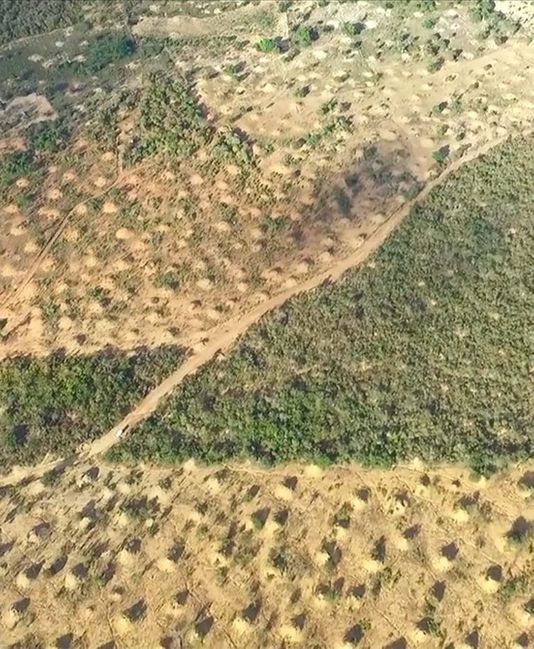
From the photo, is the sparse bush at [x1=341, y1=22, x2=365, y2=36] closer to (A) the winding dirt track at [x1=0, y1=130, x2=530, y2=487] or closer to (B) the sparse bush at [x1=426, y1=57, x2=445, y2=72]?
(B) the sparse bush at [x1=426, y1=57, x2=445, y2=72]

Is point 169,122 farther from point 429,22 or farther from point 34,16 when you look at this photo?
point 429,22

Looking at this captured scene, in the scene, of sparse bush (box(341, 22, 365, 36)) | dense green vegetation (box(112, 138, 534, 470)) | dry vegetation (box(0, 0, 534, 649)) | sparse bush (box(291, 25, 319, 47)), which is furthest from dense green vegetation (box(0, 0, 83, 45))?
dense green vegetation (box(112, 138, 534, 470))

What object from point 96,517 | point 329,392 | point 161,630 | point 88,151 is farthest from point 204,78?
point 161,630

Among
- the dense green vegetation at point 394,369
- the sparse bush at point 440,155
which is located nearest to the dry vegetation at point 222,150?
the sparse bush at point 440,155

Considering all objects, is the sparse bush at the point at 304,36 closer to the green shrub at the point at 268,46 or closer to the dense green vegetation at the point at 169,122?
the green shrub at the point at 268,46

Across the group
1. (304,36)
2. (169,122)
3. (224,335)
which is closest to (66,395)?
(224,335)

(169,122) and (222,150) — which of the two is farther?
(169,122)
